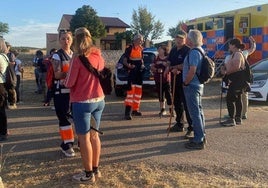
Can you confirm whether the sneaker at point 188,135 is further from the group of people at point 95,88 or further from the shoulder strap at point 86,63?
the shoulder strap at point 86,63

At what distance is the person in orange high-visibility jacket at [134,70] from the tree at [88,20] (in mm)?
40583

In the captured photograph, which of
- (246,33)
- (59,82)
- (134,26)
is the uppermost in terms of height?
(134,26)

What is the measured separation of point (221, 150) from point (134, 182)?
2060 mm

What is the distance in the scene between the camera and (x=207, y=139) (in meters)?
7.14

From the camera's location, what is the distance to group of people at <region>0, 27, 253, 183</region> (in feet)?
15.9

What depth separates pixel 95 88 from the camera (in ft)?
16.2

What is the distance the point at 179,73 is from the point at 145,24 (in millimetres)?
53581

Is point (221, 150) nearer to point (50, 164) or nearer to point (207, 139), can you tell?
point (207, 139)

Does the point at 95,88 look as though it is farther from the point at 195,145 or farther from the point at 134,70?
the point at 134,70

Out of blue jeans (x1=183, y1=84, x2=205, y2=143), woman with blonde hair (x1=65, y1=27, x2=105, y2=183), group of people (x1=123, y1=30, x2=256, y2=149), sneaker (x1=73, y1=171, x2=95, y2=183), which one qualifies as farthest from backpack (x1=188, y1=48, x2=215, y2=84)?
sneaker (x1=73, y1=171, x2=95, y2=183)

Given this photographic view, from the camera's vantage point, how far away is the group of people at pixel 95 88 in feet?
Answer: 15.9

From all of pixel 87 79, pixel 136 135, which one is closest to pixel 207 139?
pixel 136 135

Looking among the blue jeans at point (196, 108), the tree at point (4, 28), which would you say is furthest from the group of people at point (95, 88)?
the tree at point (4, 28)

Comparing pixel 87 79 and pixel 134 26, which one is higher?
pixel 134 26
